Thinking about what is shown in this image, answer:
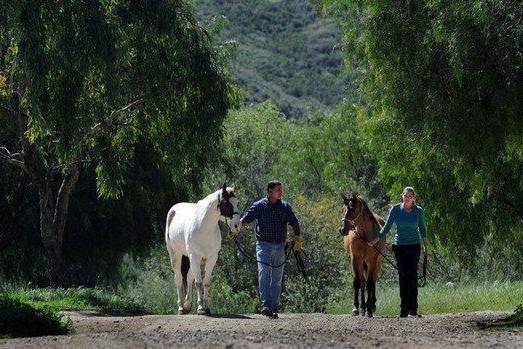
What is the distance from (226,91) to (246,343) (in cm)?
1556

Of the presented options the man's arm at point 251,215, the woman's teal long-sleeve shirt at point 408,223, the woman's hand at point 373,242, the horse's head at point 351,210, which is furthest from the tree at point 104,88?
the woman's teal long-sleeve shirt at point 408,223

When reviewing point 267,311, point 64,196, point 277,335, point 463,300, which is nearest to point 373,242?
point 267,311

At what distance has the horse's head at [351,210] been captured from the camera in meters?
19.6

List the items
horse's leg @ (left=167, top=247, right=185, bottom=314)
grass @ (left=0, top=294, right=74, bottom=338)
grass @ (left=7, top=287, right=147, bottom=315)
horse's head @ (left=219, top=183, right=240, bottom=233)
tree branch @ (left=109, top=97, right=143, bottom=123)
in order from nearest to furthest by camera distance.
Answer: grass @ (left=0, top=294, right=74, bottom=338) → horse's head @ (left=219, top=183, right=240, bottom=233) → horse's leg @ (left=167, top=247, right=185, bottom=314) → grass @ (left=7, top=287, right=147, bottom=315) → tree branch @ (left=109, top=97, right=143, bottom=123)

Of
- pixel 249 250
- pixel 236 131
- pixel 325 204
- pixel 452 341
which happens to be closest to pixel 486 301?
pixel 452 341

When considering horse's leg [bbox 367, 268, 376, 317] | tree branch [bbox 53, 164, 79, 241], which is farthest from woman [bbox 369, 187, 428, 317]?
tree branch [bbox 53, 164, 79, 241]

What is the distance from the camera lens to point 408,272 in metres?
19.1

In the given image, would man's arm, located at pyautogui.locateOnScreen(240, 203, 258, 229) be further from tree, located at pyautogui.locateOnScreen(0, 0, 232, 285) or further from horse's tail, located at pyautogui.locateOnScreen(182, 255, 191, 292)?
tree, located at pyautogui.locateOnScreen(0, 0, 232, 285)

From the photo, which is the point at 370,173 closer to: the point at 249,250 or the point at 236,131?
the point at 236,131

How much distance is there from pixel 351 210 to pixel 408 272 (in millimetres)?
1509

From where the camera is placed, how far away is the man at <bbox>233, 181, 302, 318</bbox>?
17953 mm

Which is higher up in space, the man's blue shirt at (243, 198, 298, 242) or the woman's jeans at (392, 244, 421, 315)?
the man's blue shirt at (243, 198, 298, 242)

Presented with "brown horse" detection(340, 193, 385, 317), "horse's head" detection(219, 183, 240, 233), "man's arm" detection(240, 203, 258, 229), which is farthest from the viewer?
"brown horse" detection(340, 193, 385, 317)

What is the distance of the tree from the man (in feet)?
15.5
